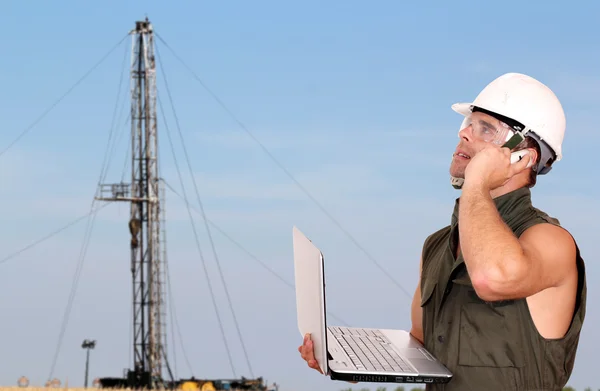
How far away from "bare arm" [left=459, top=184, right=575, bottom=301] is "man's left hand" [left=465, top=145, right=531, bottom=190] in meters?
0.06

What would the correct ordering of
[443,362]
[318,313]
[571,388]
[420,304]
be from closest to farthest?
[318,313] < [443,362] < [420,304] < [571,388]

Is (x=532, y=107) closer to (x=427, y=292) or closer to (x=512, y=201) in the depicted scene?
(x=512, y=201)

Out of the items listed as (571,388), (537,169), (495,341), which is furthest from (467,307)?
(571,388)

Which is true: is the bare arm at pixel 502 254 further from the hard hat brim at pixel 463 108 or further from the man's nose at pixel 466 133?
the hard hat brim at pixel 463 108

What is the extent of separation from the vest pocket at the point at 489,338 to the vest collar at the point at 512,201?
1.55 ft

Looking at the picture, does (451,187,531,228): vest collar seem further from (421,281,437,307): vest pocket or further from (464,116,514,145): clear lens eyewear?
(421,281,437,307): vest pocket

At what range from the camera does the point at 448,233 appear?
504 cm

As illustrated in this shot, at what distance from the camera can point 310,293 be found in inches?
168

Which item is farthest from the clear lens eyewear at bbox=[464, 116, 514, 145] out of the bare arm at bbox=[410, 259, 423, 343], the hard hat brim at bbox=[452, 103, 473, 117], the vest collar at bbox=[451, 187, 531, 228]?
the bare arm at bbox=[410, 259, 423, 343]

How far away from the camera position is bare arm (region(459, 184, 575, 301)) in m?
3.77

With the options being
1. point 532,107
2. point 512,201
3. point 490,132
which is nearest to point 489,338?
point 512,201

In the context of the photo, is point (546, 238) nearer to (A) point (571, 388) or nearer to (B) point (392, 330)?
(B) point (392, 330)

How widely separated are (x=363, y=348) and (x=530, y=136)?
137cm

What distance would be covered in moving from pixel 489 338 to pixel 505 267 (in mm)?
557
